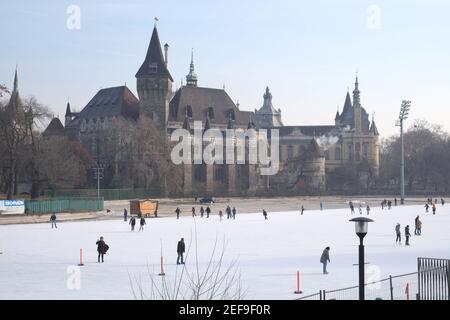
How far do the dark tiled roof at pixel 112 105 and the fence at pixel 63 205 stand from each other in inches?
1762

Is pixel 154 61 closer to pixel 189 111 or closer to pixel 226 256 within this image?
pixel 189 111

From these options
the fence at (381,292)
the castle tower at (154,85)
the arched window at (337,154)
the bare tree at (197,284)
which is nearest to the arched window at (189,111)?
the castle tower at (154,85)

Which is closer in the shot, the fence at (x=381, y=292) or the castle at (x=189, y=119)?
the fence at (x=381, y=292)

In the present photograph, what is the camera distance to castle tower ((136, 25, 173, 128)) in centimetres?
9456

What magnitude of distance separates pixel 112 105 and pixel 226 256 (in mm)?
81476

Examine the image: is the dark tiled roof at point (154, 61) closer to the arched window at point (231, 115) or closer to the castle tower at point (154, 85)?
the castle tower at point (154, 85)

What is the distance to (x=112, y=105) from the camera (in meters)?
101

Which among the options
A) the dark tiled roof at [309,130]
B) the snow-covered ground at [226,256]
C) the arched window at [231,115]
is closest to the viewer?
the snow-covered ground at [226,256]

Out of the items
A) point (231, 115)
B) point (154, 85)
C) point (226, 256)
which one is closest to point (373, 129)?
point (231, 115)

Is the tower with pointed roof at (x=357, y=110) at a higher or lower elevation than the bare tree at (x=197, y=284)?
higher

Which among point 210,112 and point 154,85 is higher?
point 154,85

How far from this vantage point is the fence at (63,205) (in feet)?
158
